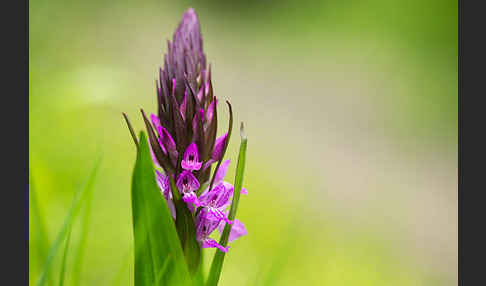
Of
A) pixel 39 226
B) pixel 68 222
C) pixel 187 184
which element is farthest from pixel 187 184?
pixel 39 226

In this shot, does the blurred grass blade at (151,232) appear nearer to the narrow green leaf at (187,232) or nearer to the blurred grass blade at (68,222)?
the narrow green leaf at (187,232)

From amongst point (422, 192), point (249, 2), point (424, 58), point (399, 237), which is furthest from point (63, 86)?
point (249, 2)

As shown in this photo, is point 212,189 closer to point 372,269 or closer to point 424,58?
point 372,269

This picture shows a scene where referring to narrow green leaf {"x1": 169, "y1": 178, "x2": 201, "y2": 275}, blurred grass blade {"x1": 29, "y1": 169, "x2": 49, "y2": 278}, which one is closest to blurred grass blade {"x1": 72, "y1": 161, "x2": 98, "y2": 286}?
blurred grass blade {"x1": 29, "y1": 169, "x2": 49, "y2": 278}

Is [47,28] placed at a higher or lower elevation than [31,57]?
higher

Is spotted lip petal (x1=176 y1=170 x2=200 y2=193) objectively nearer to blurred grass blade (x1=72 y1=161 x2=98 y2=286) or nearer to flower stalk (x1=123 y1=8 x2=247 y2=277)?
flower stalk (x1=123 y1=8 x2=247 y2=277)

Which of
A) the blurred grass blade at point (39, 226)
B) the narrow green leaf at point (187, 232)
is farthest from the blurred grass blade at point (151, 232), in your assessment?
the blurred grass blade at point (39, 226)
